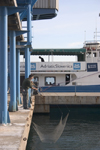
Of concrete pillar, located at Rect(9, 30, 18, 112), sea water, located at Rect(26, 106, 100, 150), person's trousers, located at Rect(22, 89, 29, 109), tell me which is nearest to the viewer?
sea water, located at Rect(26, 106, 100, 150)

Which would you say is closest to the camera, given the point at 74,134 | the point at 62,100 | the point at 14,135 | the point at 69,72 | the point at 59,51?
the point at 14,135

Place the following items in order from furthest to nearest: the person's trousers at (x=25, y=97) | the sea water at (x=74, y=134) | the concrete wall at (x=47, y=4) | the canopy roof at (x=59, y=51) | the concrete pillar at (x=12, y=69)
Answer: the canopy roof at (x=59, y=51), the concrete wall at (x=47, y=4), the person's trousers at (x=25, y=97), the concrete pillar at (x=12, y=69), the sea water at (x=74, y=134)

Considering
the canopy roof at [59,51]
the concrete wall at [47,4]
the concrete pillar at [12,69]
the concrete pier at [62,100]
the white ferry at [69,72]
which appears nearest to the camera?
Result: the concrete pillar at [12,69]

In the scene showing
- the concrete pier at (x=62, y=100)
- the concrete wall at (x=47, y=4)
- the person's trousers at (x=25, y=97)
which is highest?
the concrete wall at (x=47, y=4)

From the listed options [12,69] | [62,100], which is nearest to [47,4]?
[62,100]

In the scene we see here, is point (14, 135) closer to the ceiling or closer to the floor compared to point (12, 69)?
closer to the floor

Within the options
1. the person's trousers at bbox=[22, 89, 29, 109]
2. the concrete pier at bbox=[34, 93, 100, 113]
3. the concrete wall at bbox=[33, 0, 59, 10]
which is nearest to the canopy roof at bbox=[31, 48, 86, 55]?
the concrete wall at bbox=[33, 0, 59, 10]

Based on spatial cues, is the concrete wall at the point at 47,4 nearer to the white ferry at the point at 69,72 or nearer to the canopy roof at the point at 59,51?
the white ferry at the point at 69,72

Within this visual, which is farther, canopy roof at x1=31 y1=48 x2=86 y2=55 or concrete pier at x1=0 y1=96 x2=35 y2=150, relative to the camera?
canopy roof at x1=31 y1=48 x2=86 y2=55

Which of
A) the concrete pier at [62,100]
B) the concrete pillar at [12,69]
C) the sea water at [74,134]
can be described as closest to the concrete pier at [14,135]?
the sea water at [74,134]

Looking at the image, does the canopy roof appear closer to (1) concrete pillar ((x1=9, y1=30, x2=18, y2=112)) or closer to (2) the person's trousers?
(2) the person's trousers

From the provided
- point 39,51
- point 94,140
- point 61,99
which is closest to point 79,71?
point 39,51

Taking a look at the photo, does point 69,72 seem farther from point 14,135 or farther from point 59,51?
Result: point 14,135

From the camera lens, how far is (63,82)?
26031mm
